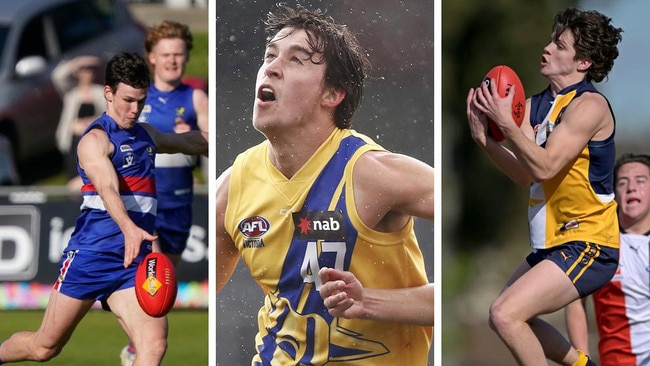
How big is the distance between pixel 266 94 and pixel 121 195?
40.7 inches

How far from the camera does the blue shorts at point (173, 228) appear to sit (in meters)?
7.61

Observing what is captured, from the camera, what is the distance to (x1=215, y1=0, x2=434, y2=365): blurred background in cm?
544

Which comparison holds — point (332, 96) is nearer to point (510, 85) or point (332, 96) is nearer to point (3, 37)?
point (510, 85)

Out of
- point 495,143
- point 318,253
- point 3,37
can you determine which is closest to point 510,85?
point 495,143

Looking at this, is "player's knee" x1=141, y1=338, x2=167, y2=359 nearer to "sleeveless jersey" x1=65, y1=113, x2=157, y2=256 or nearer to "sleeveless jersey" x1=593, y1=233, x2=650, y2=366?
"sleeveless jersey" x1=65, y1=113, x2=157, y2=256

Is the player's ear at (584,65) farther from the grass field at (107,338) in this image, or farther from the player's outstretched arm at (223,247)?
the grass field at (107,338)

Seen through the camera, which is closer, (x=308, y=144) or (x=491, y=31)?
(x=308, y=144)

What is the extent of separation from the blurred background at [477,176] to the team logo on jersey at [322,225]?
307 inches

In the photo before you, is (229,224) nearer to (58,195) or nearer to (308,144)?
(308,144)

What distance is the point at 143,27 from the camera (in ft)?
38.7

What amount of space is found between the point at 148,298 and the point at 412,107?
154 cm

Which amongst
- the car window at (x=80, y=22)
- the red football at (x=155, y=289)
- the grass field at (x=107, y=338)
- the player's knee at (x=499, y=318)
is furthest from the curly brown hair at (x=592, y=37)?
the car window at (x=80, y=22)

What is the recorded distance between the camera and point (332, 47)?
5.53 m

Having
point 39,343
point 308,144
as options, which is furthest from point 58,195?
A: point 308,144
